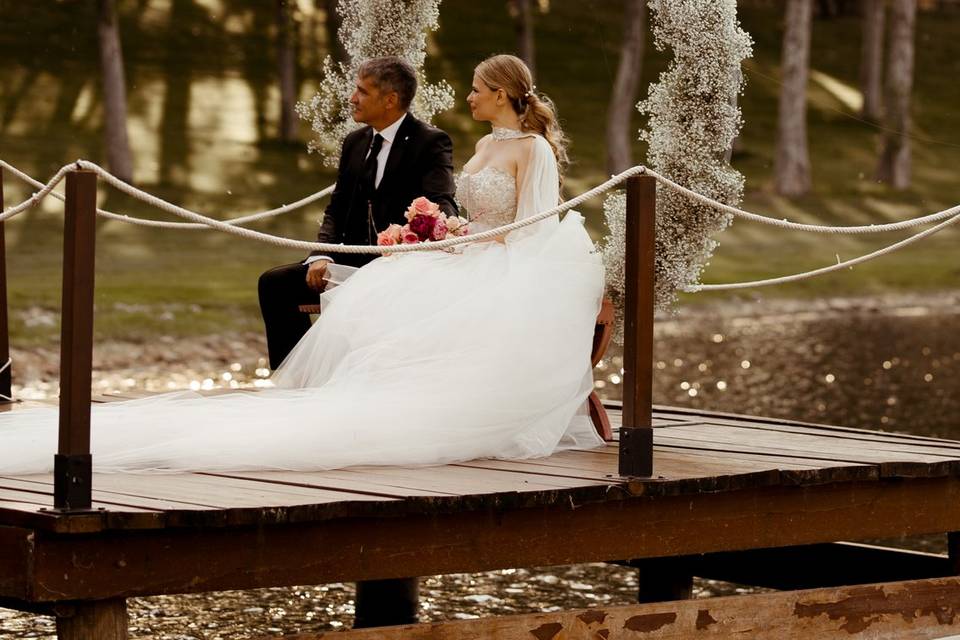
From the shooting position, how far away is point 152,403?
6.96 metres

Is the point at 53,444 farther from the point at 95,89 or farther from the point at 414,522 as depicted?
the point at 95,89

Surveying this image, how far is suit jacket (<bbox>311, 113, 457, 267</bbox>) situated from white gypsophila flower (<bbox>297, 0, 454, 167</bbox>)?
1.13 meters

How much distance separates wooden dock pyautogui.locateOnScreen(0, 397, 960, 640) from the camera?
205 inches

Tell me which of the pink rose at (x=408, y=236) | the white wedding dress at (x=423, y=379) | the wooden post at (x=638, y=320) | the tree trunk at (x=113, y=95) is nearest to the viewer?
the wooden post at (x=638, y=320)

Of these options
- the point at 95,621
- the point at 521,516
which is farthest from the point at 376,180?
the point at 95,621

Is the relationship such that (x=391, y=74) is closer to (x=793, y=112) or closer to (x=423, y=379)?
(x=423, y=379)

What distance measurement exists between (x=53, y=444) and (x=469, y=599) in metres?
3.02

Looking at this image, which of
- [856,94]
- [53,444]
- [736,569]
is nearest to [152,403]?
[53,444]

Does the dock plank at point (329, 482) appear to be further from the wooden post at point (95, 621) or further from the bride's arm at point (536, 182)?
the bride's arm at point (536, 182)

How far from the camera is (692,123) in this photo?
7.39 m

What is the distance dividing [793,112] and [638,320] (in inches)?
977

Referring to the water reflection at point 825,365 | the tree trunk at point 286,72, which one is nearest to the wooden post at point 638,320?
the water reflection at point 825,365

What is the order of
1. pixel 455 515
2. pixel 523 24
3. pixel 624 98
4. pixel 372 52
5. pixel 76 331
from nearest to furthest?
pixel 76 331
pixel 455 515
pixel 372 52
pixel 523 24
pixel 624 98

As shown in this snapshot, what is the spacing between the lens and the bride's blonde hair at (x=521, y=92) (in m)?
7.70
